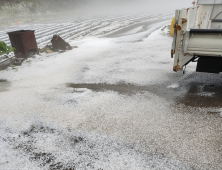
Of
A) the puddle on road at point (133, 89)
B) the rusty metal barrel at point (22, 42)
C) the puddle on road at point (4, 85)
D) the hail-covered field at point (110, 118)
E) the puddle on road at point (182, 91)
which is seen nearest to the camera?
the hail-covered field at point (110, 118)

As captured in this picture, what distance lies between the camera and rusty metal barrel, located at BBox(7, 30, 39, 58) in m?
6.35

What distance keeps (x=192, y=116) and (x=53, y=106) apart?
2.59 m

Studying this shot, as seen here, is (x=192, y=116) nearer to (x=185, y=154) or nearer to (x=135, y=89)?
(x=185, y=154)

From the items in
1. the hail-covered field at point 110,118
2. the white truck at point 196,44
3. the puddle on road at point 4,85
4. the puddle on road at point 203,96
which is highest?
the white truck at point 196,44

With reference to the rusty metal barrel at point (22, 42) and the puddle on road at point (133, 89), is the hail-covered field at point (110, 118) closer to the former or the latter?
the puddle on road at point (133, 89)

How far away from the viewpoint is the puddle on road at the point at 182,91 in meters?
3.52

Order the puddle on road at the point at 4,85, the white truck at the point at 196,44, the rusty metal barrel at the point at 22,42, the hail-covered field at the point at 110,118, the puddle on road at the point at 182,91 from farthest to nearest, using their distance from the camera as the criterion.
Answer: the rusty metal barrel at the point at 22,42 < the puddle on road at the point at 4,85 < the puddle on road at the point at 182,91 < the white truck at the point at 196,44 < the hail-covered field at the point at 110,118

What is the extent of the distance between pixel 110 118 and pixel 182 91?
1818mm

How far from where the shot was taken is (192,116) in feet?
10.2

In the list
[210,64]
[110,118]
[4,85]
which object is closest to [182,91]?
[210,64]

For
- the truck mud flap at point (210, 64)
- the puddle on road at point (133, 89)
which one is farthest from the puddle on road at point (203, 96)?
the truck mud flap at point (210, 64)

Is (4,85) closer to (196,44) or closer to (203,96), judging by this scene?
(196,44)

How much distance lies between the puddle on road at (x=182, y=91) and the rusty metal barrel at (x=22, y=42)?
316 centimetres

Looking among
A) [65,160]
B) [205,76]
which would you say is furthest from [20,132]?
[205,76]
